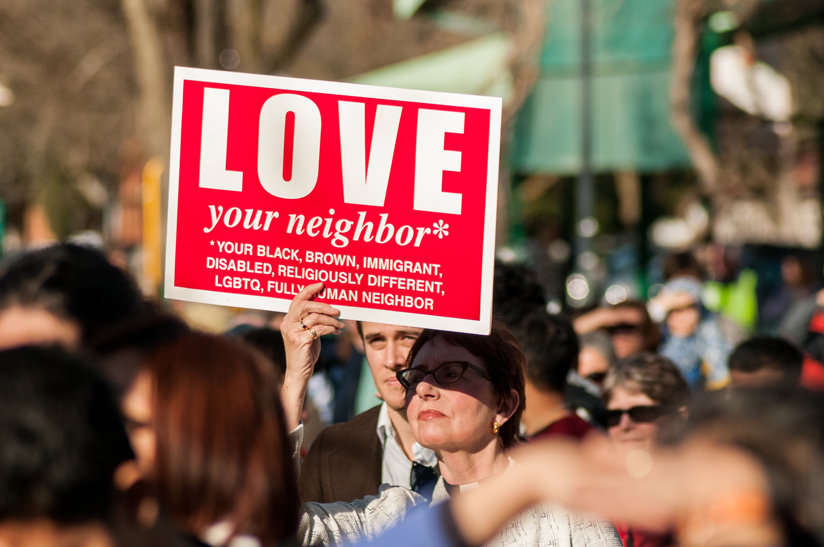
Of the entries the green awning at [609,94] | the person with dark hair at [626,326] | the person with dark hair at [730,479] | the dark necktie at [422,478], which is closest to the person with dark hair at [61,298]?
the dark necktie at [422,478]

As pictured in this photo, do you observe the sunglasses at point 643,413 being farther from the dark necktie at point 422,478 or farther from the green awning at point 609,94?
the green awning at point 609,94

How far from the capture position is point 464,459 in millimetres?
3205

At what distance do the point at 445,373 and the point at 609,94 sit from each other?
13.0 m

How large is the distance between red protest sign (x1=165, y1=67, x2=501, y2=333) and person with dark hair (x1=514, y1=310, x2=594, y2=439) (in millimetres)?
1236

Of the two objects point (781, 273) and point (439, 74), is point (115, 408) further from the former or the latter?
point (439, 74)

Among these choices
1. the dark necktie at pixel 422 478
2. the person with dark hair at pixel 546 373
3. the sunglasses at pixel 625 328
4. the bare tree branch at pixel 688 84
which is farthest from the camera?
the bare tree branch at pixel 688 84

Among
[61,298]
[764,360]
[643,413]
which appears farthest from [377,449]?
[764,360]

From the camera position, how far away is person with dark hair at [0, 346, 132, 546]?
1526mm

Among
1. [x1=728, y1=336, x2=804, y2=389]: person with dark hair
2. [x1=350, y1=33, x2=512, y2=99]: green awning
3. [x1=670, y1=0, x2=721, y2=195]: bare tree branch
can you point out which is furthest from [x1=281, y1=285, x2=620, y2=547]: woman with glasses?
[x1=350, y1=33, x2=512, y2=99]: green awning

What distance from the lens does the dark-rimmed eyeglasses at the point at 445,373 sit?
3.23 meters

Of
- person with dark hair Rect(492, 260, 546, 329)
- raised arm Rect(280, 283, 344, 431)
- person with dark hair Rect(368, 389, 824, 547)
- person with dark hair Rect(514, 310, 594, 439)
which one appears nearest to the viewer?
person with dark hair Rect(368, 389, 824, 547)

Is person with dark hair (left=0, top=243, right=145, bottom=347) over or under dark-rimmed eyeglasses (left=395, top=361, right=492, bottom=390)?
over

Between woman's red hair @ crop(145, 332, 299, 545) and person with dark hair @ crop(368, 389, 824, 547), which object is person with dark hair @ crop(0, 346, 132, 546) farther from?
person with dark hair @ crop(368, 389, 824, 547)

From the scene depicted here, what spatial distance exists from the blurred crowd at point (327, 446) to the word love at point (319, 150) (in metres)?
0.34
